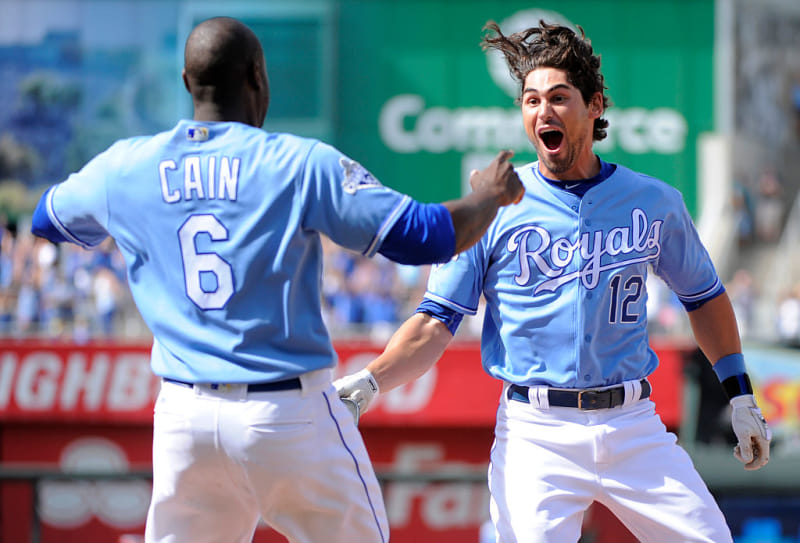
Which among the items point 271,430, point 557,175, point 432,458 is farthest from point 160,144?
point 432,458

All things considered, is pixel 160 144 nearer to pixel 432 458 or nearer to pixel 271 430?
pixel 271 430

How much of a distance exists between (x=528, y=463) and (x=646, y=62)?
69.4 ft

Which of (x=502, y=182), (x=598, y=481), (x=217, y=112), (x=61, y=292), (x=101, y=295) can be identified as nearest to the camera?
(x=217, y=112)

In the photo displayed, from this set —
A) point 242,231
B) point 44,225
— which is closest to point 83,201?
point 44,225

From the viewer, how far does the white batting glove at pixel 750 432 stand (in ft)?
12.0

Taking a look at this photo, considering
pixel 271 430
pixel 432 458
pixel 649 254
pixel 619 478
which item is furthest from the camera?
pixel 432 458

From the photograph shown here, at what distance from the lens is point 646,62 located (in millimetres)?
23109

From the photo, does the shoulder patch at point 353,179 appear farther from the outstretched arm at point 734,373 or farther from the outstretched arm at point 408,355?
the outstretched arm at point 734,373

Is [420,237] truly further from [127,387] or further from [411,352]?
[127,387]

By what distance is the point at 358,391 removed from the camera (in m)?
3.46

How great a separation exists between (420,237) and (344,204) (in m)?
0.23

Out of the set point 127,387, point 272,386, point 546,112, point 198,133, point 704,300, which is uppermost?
point 546,112

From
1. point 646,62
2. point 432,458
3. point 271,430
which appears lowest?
point 432,458

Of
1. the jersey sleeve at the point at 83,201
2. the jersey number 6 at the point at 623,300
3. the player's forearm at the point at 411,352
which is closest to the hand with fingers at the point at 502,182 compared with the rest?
the jersey number 6 at the point at 623,300
